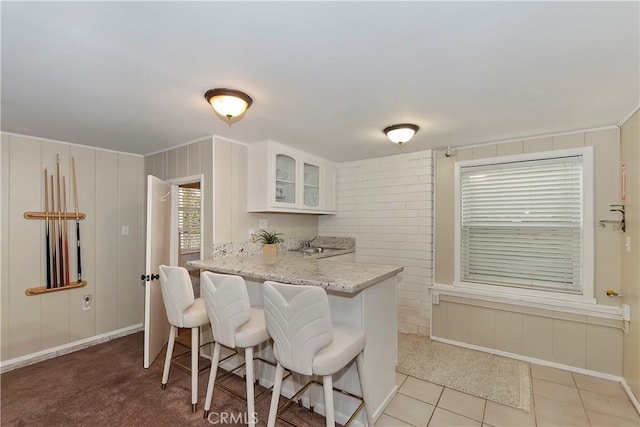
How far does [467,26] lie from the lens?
1.30 metres

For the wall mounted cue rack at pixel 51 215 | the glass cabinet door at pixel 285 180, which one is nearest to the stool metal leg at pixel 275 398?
the glass cabinet door at pixel 285 180

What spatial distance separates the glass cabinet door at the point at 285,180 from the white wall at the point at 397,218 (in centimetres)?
98

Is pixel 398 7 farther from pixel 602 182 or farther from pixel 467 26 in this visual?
pixel 602 182

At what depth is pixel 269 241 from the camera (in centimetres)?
334

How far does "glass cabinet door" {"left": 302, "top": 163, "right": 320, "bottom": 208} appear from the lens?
3.75m

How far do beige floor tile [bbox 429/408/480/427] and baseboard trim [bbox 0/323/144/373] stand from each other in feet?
11.3

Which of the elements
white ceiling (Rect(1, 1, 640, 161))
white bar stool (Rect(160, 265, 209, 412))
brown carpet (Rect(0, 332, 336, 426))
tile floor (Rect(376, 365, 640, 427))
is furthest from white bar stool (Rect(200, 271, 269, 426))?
white ceiling (Rect(1, 1, 640, 161))

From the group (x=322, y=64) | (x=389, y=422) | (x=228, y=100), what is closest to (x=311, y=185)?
(x=228, y=100)

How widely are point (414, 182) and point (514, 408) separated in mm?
2352

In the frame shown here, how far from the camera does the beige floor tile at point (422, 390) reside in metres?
2.33

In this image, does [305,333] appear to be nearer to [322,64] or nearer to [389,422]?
[389,422]

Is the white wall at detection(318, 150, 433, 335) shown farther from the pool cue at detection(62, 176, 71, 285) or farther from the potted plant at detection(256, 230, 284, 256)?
the pool cue at detection(62, 176, 71, 285)

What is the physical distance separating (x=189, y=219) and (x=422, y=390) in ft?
11.6

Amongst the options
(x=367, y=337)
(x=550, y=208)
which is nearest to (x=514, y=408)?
(x=367, y=337)
